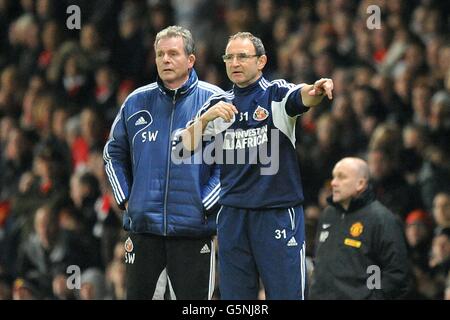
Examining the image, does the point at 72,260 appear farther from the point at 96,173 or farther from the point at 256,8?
the point at 256,8

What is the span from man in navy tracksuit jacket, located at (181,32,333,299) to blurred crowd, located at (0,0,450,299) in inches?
82.8

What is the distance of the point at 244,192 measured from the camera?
5789 mm

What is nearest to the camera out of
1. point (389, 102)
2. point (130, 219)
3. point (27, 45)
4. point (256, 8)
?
point (130, 219)

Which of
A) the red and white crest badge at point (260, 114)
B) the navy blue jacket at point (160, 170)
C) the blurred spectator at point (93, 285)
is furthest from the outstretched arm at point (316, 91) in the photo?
the blurred spectator at point (93, 285)

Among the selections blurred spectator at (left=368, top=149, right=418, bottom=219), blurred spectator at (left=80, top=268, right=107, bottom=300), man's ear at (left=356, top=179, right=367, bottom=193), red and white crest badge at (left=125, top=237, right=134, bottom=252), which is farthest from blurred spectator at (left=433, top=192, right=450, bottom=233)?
blurred spectator at (left=80, top=268, right=107, bottom=300)

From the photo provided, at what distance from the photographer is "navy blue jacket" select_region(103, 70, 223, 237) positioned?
585 cm

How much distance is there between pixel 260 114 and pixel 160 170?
25.1 inches

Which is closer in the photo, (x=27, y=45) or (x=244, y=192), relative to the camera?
(x=244, y=192)

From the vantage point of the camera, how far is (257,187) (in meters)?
5.77

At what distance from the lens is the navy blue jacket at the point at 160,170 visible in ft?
19.2

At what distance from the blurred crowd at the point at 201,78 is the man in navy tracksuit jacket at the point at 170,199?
2.35m
